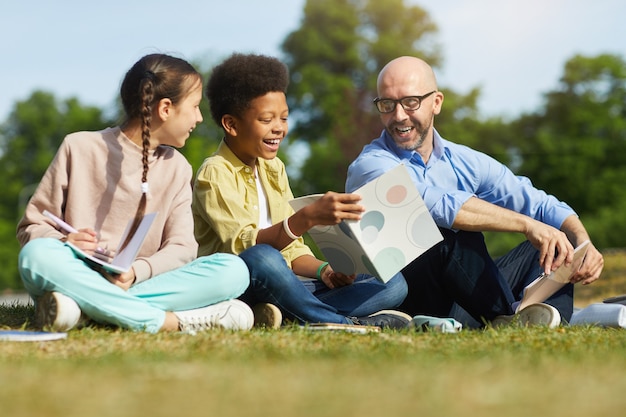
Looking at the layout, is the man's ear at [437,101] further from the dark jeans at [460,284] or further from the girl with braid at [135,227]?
the girl with braid at [135,227]

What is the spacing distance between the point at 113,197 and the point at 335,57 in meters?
35.5

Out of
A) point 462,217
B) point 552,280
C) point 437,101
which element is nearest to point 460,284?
point 462,217

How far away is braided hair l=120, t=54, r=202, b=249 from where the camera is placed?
5.02 metres

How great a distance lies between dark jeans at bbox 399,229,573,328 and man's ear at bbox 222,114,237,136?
1339 mm

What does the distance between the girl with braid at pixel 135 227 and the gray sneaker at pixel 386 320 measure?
77 cm

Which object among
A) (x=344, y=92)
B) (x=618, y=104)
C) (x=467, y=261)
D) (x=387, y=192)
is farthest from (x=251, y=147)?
(x=618, y=104)

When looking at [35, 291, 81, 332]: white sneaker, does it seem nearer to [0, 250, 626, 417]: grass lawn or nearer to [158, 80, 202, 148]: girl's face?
[0, 250, 626, 417]: grass lawn

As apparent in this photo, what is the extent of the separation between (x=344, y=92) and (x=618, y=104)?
514 inches

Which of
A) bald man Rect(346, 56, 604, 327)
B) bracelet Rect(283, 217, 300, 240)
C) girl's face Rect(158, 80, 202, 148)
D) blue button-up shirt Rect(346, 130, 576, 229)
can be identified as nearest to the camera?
bracelet Rect(283, 217, 300, 240)

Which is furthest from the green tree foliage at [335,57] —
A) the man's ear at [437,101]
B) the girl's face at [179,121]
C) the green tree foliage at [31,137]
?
the girl's face at [179,121]

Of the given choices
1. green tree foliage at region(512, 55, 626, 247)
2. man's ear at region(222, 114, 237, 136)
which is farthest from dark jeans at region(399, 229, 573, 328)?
green tree foliage at region(512, 55, 626, 247)

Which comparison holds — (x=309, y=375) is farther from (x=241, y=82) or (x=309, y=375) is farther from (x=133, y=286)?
(x=241, y=82)

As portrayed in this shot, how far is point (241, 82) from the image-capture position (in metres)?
5.57

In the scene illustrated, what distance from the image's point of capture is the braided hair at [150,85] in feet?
16.5
